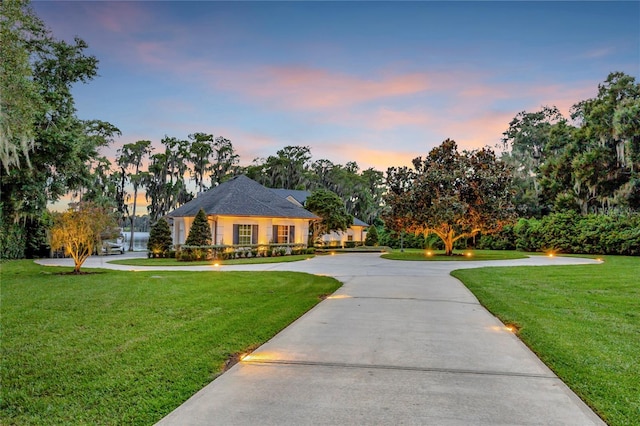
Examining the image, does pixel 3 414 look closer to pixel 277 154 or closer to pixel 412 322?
pixel 412 322

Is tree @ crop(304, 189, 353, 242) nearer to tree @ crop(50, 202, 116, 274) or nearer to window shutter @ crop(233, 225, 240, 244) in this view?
window shutter @ crop(233, 225, 240, 244)

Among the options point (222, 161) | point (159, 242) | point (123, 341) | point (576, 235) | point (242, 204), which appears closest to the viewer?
point (123, 341)

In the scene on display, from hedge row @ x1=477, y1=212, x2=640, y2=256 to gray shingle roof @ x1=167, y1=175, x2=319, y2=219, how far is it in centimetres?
1565

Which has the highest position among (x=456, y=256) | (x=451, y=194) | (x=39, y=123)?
(x=39, y=123)

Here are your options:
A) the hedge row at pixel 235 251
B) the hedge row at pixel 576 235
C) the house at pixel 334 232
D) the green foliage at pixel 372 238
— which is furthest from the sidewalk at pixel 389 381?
the green foliage at pixel 372 238

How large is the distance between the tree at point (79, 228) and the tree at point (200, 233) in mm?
8355

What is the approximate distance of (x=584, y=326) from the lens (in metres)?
5.99

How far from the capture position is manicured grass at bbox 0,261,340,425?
3.08 m

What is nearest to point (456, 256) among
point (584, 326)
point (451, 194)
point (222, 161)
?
point (451, 194)

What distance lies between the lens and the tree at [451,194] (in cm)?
2333

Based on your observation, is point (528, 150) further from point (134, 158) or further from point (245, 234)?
point (134, 158)

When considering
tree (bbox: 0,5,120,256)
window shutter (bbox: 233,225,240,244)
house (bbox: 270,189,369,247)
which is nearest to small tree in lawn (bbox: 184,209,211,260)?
window shutter (bbox: 233,225,240,244)

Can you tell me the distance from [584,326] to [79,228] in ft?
45.6

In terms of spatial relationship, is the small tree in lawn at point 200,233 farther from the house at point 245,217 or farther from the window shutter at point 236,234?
the window shutter at point 236,234
